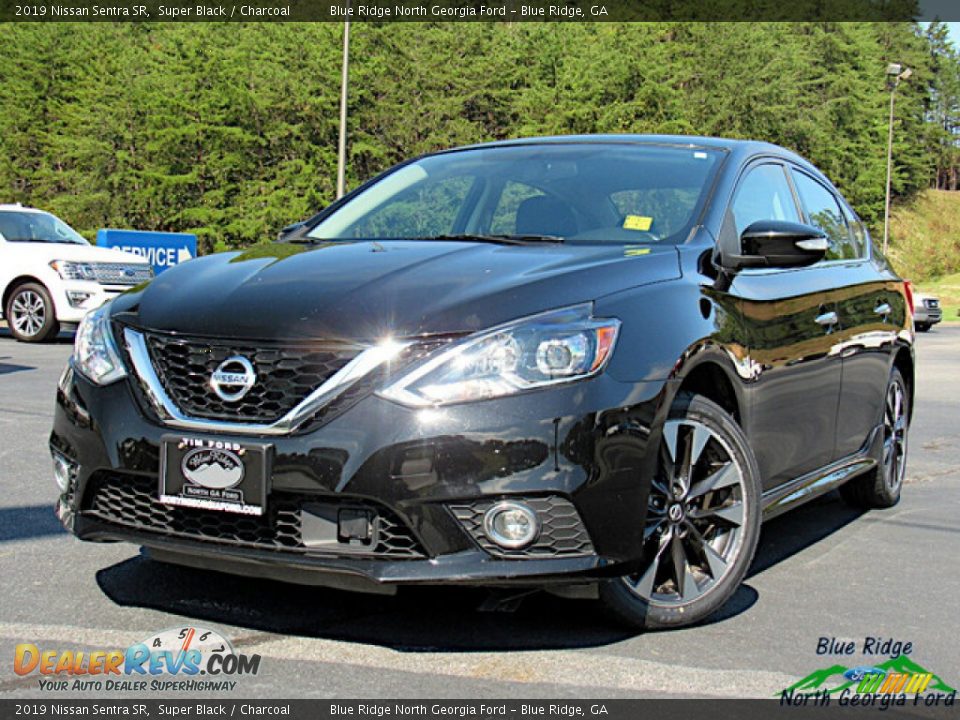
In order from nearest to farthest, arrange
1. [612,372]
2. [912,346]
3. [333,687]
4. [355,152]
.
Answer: [333,687]
[612,372]
[912,346]
[355,152]

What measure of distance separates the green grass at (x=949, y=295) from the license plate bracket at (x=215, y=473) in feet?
123

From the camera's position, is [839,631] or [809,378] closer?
[839,631]

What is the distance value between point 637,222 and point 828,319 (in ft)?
3.42

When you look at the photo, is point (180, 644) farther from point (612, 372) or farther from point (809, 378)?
point (809, 378)

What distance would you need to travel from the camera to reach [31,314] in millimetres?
15422

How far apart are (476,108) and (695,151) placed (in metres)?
49.5

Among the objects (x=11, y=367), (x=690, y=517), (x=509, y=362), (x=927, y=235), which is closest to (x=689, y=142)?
(x=690, y=517)

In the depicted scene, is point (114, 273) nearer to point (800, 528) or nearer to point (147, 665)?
point (800, 528)

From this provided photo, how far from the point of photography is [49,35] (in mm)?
52375

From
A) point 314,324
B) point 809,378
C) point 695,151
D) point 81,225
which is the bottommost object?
point 81,225

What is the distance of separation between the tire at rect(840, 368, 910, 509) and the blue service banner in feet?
50.6

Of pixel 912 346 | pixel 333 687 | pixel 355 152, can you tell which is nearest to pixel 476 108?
pixel 355 152

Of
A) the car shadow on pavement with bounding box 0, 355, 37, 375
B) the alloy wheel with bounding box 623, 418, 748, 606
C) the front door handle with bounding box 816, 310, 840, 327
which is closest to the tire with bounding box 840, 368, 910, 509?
the front door handle with bounding box 816, 310, 840, 327

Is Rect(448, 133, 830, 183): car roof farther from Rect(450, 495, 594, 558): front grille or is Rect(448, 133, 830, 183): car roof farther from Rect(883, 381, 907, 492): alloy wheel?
Rect(450, 495, 594, 558): front grille
